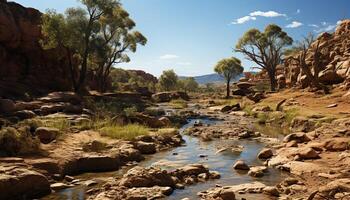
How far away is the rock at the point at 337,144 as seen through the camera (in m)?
17.0

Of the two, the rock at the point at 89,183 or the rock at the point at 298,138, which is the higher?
the rock at the point at 298,138

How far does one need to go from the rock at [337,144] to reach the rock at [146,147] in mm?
8568

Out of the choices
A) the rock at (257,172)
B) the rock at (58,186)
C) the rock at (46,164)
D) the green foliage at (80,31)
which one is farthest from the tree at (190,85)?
the rock at (58,186)

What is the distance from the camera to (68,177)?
13.8 m

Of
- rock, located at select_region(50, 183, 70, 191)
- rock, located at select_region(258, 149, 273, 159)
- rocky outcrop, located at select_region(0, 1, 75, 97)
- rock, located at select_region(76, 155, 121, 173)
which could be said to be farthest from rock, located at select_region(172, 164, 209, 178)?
rocky outcrop, located at select_region(0, 1, 75, 97)

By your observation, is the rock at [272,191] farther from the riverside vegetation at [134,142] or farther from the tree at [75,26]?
the tree at [75,26]

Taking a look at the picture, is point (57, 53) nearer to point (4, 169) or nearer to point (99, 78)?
point (99, 78)

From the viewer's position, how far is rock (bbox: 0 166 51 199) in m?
11.2

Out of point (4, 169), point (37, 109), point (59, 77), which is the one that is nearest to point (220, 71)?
point (59, 77)

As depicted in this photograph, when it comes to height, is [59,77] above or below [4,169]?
above

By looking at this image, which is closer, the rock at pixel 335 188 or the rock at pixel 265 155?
the rock at pixel 335 188

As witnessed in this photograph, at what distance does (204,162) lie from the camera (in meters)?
17.4

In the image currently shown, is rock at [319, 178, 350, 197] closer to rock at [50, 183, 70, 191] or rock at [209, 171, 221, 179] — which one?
rock at [209, 171, 221, 179]

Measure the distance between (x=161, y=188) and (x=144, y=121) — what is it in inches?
602
